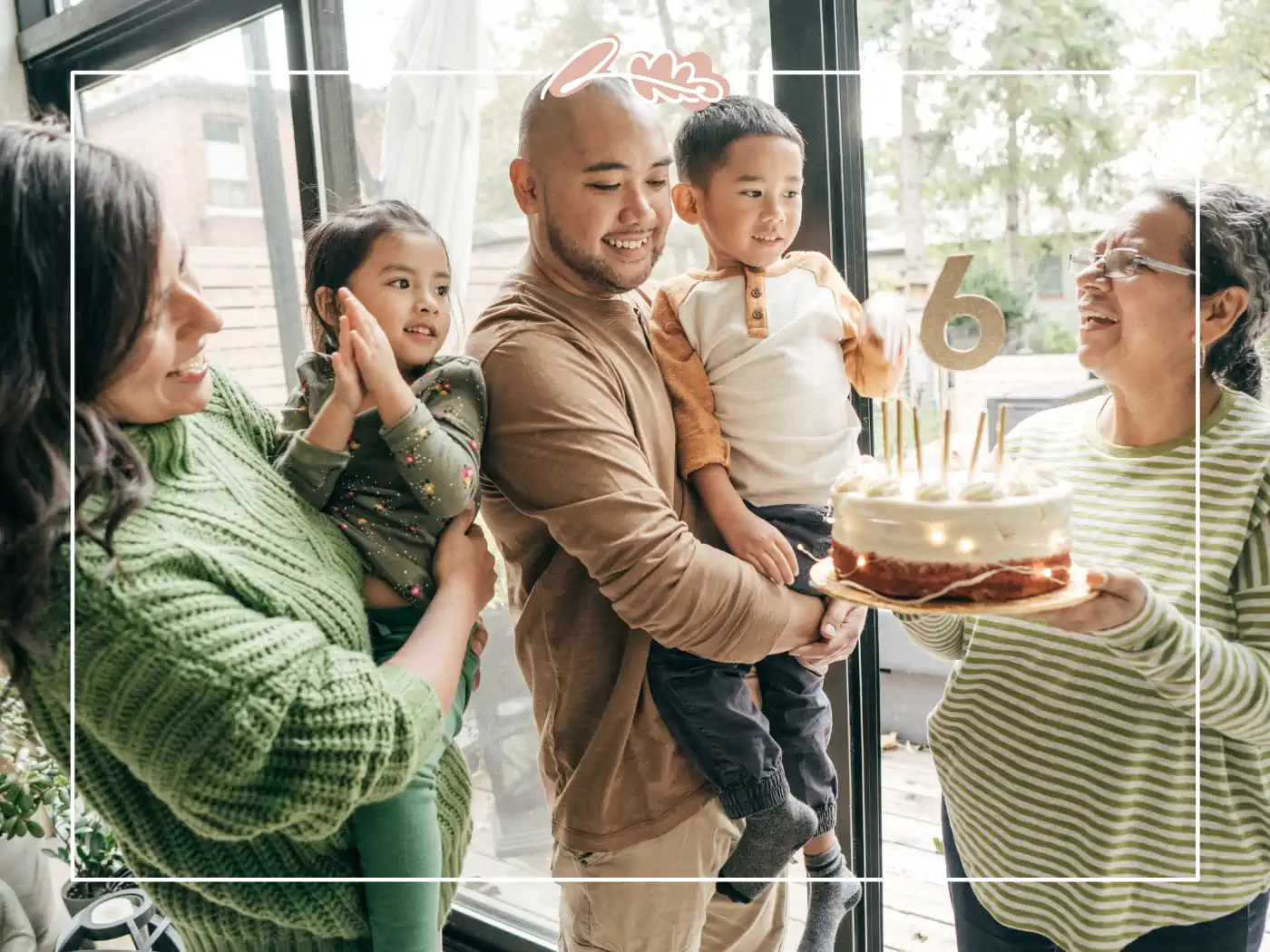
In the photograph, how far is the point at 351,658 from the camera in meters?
1.07

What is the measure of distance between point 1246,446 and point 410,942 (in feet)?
3.85

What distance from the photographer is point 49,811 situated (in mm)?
2164

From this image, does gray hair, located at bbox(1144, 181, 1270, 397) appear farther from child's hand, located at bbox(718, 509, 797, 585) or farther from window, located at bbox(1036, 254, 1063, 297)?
child's hand, located at bbox(718, 509, 797, 585)

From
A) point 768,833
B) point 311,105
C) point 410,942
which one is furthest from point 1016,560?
point 311,105

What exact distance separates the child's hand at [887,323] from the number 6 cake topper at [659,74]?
0.33 meters

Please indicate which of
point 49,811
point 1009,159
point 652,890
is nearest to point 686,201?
point 1009,159

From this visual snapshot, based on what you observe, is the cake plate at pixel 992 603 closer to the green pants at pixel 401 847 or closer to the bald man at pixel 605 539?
the bald man at pixel 605 539

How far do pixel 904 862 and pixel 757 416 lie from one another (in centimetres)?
72

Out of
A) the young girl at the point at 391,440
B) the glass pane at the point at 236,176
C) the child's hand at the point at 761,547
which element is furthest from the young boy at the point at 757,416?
the glass pane at the point at 236,176

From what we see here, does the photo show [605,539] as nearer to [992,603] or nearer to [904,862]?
[992,603]

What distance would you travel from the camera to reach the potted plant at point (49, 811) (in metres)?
1.96

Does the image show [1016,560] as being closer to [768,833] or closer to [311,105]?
[768,833]

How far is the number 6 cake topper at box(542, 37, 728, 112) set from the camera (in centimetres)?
123

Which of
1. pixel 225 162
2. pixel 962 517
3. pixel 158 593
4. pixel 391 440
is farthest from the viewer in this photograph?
pixel 225 162
